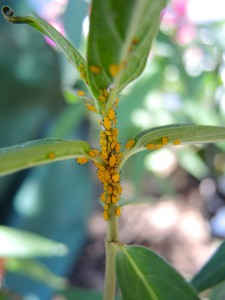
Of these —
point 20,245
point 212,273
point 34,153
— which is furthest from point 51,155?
point 20,245

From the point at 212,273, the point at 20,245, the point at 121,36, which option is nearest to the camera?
the point at 121,36

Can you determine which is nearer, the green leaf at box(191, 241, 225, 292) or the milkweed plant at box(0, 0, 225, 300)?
the milkweed plant at box(0, 0, 225, 300)

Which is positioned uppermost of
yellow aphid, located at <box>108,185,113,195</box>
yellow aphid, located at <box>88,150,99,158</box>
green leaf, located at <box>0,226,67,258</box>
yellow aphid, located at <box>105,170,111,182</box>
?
green leaf, located at <box>0,226,67,258</box>

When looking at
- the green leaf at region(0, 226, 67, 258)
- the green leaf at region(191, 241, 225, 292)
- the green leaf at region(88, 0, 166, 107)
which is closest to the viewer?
the green leaf at region(88, 0, 166, 107)

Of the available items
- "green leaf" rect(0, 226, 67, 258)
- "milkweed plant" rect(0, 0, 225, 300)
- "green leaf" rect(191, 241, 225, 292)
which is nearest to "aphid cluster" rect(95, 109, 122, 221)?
"milkweed plant" rect(0, 0, 225, 300)

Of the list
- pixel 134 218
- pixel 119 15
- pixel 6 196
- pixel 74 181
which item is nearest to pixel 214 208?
pixel 134 218

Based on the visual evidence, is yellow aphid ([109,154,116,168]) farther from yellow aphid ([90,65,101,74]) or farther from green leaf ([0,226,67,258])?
green leaf ([0,226,67,258])

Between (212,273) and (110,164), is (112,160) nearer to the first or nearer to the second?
(110,164)

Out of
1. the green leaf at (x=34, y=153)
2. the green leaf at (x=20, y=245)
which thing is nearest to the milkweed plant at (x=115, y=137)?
the green leaf at (x=34, y=153)

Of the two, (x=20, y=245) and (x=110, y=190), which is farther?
(x=20, y=245)
